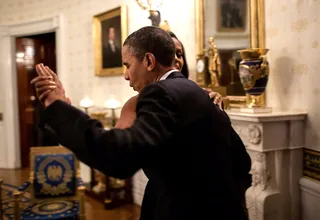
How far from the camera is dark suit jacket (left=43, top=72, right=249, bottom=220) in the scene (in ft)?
2.61

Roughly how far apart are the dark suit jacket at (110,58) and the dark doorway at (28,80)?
1952mm

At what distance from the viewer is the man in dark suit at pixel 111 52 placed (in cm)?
475

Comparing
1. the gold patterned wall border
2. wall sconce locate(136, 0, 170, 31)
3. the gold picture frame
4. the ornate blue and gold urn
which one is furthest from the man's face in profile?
the gold patterned wall border

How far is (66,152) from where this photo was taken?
3477mm

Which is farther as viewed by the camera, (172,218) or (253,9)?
(253,9)

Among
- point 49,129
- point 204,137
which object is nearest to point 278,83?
point 204,137

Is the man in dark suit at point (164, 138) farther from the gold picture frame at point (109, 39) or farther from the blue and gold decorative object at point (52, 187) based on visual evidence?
the gold picture frame at point (109, 39)

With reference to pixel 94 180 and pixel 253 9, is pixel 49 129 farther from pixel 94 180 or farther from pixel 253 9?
pixel 94 180

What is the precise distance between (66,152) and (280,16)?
2290 millimetres

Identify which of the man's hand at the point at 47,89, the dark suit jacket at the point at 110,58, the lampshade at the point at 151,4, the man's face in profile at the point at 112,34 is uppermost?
the lampshade at the point at 151,4

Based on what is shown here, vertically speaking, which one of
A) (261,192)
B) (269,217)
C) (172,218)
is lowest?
(269,217)

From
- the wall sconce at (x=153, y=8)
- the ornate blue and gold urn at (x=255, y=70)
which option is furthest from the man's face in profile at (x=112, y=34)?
the ornate blue and gold urn at (x=255, y=70)

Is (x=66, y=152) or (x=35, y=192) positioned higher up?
(x=66, y=152)

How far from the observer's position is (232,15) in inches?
121
